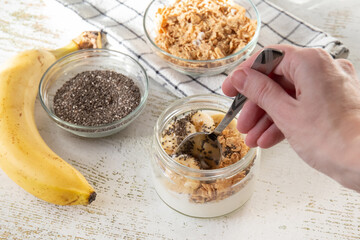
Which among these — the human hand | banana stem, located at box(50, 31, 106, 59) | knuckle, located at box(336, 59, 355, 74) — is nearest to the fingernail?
the human hand

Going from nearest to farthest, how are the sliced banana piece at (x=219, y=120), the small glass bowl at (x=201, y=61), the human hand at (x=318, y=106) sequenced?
the human hand at (x=318, y=106)
the sliced banana piece at (x=219, y=120)
the small glass bowl at (x=201, y=61)

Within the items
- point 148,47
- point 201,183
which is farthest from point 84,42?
point 201,183

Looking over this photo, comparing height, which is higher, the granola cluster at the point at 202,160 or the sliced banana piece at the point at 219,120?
the sliced banana piece at the point at 219,120

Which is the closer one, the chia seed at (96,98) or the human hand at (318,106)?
the human hand at (318,106)

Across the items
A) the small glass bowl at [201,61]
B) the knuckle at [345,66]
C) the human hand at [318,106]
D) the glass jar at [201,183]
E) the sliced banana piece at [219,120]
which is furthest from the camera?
the small glass bowl at [201,61]

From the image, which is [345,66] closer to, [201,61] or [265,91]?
[265,91]

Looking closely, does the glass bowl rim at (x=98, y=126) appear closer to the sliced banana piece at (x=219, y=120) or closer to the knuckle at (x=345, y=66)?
the sliced banana piece at (x=219, y=120)

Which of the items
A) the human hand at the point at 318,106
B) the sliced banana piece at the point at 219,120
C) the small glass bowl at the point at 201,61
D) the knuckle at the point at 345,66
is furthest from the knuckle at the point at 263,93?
the small glass bowl at the point at 201,61
